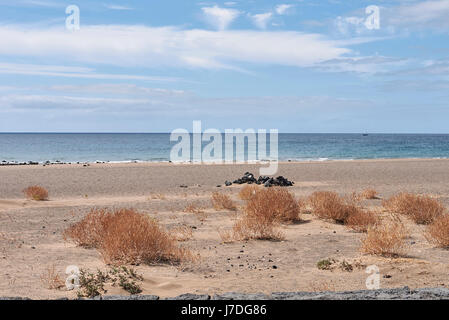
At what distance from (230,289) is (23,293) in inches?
126

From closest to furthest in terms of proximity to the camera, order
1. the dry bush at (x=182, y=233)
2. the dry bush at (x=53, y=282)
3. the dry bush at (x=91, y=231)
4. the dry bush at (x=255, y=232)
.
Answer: the dry bush at (x=53, y=282) → the dry bush at (x=91, y=231) → the dry bush at (x=255, y=232) → the dry bush at (x=182, y=233)

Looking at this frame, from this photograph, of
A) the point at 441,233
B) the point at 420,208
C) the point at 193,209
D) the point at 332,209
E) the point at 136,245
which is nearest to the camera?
the point at 136,245

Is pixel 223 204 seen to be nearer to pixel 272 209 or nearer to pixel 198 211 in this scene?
pixel 198 211

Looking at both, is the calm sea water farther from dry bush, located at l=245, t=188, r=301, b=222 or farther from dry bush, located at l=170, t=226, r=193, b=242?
dry bush, located at l=170, t=226, r=193, b=242

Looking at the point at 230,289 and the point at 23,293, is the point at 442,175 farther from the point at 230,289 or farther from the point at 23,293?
the point at 23,293

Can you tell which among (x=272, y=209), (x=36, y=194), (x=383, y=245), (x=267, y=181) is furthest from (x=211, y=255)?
(x=267, y=181)

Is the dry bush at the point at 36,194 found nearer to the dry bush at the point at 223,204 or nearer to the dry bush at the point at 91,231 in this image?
the dry bush at the point at 223,204

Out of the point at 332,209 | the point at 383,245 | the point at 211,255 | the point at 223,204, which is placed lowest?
the point at 211,255

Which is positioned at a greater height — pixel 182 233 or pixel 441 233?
pixel 441 233

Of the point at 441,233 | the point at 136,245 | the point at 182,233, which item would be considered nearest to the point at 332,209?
the point at 441,233

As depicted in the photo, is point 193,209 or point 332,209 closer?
point 332,209

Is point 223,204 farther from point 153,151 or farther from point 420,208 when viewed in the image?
point 153,151

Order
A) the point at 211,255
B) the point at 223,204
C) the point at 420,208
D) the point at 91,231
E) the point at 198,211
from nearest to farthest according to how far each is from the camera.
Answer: the point at 211,255
the point at 91,231
the point at 420,208
the point at 198,211
the point at 223,204

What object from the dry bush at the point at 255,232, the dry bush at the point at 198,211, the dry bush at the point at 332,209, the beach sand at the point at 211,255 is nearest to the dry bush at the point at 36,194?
the beach sand at the point at 211,255
